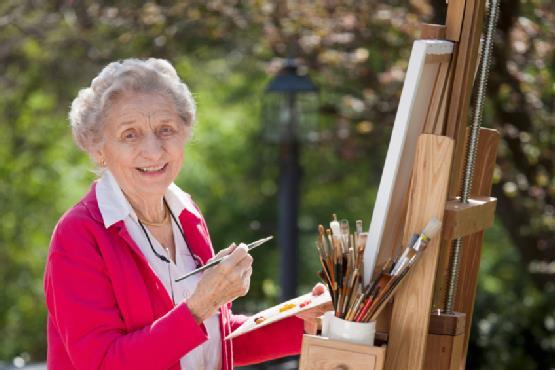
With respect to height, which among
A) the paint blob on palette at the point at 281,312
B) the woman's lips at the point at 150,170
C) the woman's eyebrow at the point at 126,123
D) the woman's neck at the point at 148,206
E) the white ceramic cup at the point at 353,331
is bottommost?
the paint blob on palette at the point at 281,312

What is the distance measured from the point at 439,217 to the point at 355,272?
0.20m

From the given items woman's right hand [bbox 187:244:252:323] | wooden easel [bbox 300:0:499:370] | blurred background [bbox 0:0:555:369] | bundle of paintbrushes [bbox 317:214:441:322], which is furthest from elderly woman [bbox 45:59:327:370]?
blurred background [bbox 0:0:555:369]

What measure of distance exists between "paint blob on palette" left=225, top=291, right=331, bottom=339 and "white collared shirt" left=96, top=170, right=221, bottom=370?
0.23 ft

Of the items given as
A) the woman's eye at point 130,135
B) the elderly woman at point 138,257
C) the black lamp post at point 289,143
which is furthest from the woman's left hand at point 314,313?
the black lamp post at point 289,143

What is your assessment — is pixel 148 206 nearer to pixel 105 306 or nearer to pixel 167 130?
pixel 167 130

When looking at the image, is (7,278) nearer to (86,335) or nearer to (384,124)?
(384,124)

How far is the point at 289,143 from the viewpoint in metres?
5.61

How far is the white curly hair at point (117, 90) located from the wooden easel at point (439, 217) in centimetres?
57

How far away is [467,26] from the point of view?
84.6 inches

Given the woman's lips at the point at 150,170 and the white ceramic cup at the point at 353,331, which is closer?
the white ceramic cup at the point at 353,331

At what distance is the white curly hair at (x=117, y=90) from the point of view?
7.49 feet

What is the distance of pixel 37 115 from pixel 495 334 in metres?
5.64

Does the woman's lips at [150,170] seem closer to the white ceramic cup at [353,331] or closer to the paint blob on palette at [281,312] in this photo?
the paint blob on palette at [281,312]

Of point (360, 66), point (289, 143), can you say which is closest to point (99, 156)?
point (289, 143)
